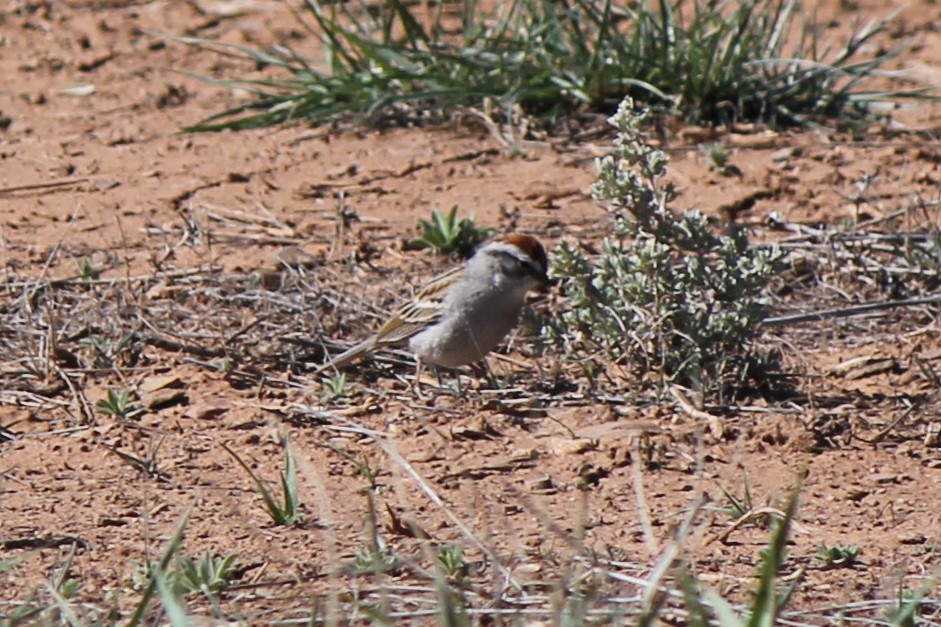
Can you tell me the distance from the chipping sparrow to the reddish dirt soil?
0.54ft

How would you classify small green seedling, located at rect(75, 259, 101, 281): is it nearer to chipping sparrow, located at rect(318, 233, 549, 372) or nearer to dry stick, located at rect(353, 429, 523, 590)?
chipping sparrow, located at rect(318, 233, 549, 372)

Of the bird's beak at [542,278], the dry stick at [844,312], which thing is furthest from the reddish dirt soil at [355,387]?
the bird's beak at [542,278]

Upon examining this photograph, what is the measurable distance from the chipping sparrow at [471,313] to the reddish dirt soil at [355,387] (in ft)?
0.54

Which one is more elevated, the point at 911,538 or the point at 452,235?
the point at 452,235

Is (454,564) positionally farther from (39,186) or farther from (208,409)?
(39,186)

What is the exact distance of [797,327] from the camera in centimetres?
706

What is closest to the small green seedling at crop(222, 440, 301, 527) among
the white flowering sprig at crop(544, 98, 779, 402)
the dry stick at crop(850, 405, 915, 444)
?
the white flowering sprig at crop(544, 98, 779, 402)

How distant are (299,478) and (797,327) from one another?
240 cm

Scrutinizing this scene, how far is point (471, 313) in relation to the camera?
21.8 feet

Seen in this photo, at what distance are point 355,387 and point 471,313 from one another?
539 millimetres

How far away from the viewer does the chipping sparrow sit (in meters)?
6.63

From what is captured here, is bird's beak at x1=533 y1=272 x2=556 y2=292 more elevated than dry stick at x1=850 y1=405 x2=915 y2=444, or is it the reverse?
bird's beak at x1=533 y1=272 x2=556 y2=292

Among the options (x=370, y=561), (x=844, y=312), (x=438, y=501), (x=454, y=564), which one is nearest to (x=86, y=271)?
(x=438, y=501)

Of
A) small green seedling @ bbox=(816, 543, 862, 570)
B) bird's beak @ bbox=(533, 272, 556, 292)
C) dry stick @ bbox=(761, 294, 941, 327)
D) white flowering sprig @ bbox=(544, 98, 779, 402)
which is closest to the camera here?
small green seedling @ bbox=(816, 543, 862, 570)
